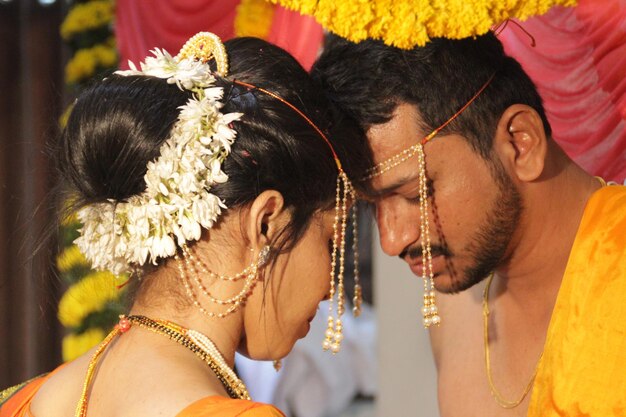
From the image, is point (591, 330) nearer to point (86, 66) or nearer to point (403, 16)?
point (403, 16)

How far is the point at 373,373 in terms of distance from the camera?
4805 millimetres

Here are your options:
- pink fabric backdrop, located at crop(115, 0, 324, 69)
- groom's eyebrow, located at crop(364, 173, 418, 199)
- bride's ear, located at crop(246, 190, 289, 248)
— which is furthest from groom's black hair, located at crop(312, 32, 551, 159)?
pink fabric backdrop, located at crop(115, 0, 324, 69)

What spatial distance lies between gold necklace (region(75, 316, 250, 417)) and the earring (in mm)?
61

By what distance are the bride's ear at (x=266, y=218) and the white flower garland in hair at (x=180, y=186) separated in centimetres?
6

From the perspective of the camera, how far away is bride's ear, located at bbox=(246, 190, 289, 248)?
158 cm

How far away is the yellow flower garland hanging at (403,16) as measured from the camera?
1751 mm

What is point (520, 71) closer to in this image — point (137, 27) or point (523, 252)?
point (523, 252)

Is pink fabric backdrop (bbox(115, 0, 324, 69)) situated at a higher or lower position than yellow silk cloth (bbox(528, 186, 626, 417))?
higher

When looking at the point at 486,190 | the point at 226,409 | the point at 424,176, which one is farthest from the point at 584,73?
the point at 226,409

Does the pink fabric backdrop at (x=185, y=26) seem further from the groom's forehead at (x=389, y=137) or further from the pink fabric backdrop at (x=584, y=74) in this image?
the groom's forehead at (x=389, y=137)

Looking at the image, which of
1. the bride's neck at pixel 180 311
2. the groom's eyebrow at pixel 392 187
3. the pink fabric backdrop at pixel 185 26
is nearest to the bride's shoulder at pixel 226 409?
the bride's neck at pixel 180 311

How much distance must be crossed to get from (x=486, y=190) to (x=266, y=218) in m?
0.73

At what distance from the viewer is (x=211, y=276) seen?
1604mm

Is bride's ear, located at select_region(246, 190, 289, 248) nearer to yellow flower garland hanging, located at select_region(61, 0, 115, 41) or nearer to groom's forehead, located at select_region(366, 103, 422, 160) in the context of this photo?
groom's forehead, located at select_region(366, 103, 422, 160)
